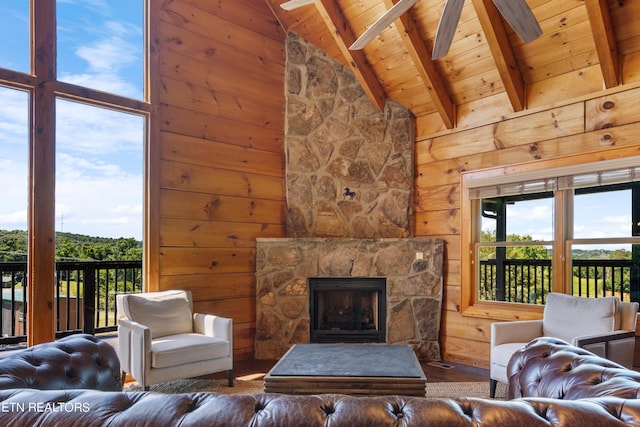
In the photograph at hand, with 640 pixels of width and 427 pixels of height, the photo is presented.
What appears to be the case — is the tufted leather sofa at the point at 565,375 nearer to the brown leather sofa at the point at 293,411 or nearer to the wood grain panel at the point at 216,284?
the brown leather sofa at the point at 293,411

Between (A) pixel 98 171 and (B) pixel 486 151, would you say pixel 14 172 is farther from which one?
(B) pixel 486 151

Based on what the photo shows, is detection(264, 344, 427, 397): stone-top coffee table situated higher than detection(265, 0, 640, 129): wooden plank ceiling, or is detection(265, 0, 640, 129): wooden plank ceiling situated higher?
detection(265, 0, 640, 129): wooden plank ceiling

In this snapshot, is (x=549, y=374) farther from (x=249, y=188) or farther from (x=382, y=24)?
(x=249, y=188)

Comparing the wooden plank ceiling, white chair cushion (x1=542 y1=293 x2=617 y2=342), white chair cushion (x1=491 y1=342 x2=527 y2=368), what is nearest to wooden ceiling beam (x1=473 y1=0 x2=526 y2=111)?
the wooden plank ceiling

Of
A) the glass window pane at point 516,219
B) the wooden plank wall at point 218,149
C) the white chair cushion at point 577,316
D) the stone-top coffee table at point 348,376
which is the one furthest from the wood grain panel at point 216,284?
the white chair cushion at point 577,316

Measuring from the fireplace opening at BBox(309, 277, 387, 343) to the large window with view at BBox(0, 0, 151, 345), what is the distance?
2.00m

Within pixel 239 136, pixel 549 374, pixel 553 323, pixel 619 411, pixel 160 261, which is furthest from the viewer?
pixel 239 136

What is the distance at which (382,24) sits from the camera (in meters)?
2.79

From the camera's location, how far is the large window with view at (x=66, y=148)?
11.4ft

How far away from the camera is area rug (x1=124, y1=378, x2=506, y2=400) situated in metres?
3.60

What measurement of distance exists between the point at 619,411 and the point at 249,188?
13.5 ft

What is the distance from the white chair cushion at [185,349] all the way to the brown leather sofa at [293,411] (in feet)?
7.62

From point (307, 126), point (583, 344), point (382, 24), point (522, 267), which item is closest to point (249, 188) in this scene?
point (307, 126)

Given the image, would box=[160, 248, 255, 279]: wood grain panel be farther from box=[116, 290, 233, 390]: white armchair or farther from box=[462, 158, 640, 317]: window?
box=[462, 158, 640, 317]: window
